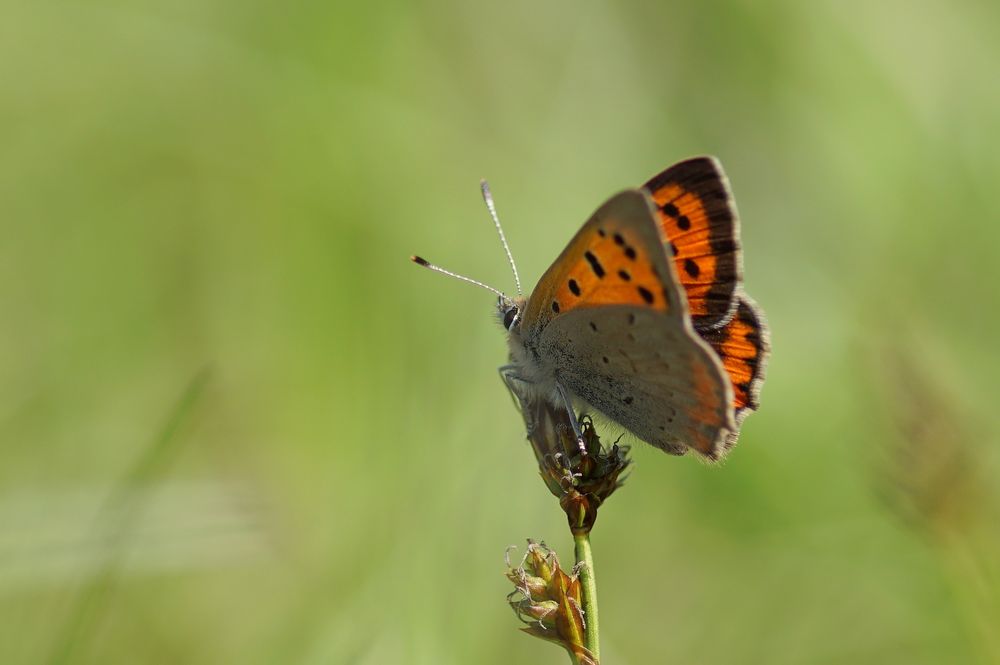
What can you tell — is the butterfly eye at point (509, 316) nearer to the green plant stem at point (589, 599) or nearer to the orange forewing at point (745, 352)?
the orange forewing at point (745, 352)

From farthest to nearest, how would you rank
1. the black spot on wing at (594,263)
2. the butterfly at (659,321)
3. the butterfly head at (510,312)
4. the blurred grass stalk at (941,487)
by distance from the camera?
1. the butterfly head at (510,312)
2. the black spot on wing at (594,263)
3. the butterfly at (659,321)
4. the blurred grass stalk at (941,487)

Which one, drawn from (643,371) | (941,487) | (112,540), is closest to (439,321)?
(643,371)

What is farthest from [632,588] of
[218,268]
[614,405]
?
[218,268]

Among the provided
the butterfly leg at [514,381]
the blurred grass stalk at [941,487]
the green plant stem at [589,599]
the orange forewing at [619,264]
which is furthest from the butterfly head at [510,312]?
the green plant stem at [589,599]

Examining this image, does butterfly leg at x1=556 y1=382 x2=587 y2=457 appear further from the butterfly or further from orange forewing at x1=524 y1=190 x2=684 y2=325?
orange forewing at x1=524 y1=190 x2=684 y2=325

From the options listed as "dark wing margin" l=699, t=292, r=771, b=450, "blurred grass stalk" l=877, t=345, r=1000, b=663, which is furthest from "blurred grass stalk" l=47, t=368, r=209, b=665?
"blurred grass stalk" l=877, t=345, r=1000, b=663
